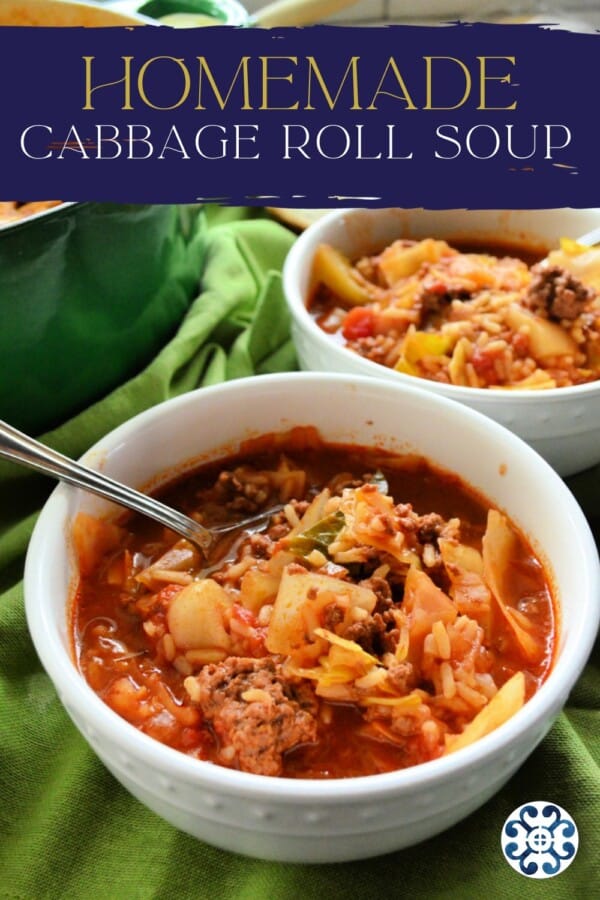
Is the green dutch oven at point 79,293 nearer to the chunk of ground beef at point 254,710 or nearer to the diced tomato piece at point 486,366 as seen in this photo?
the diced tomato piece at point 486,366

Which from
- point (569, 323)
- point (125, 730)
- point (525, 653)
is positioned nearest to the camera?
point (125, 730)

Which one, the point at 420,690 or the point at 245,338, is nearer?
the point at 420,690

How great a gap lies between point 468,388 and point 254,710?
3.59 ft

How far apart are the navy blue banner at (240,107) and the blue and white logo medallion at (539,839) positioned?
157 centimetres

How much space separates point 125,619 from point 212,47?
4.68 feet

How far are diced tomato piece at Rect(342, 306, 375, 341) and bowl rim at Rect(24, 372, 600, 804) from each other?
85 centimetres

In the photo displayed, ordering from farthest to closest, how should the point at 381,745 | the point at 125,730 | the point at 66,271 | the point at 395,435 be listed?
1. the point at 66,271
2. the point at 395,435
3. the point at 381,745
4. the point at 125,730

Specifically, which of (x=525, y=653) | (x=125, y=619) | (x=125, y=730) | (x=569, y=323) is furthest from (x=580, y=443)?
(x=125, y=730)

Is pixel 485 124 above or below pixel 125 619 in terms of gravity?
above

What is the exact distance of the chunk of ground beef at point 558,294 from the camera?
2.67 metres

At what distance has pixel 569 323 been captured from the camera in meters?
2.70

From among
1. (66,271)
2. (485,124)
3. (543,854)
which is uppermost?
(485,124)

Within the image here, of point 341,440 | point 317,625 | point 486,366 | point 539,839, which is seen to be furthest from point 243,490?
point 539,839

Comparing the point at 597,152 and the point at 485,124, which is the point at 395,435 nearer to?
the point at 485,124
